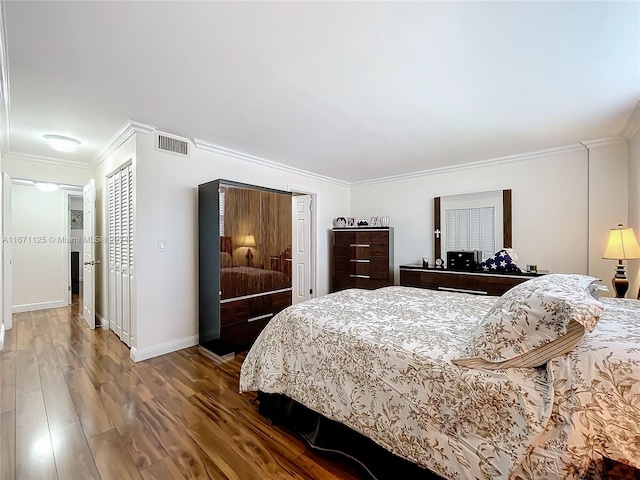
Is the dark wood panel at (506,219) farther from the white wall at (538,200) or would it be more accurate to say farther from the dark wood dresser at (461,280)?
the dark wood dresser at (461,280)

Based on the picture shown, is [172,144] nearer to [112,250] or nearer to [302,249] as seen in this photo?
[112,250]

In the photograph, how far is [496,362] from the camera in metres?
1.12

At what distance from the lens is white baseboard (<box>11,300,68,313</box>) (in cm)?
458

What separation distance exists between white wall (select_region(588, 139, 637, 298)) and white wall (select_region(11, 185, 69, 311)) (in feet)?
26.1

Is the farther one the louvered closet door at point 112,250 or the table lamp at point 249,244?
the louvered closet door at point 112,250

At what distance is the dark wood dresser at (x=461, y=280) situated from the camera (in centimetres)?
345

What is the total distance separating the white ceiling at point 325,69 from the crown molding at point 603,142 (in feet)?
0.41

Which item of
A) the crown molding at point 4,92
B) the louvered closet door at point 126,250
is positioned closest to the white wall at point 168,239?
the louvered closet door at point 126,250

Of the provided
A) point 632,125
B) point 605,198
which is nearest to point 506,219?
point 605,198

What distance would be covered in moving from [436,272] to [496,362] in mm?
3000

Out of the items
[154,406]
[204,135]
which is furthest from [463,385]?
[204,135]

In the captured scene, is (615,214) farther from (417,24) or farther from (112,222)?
(112,222)

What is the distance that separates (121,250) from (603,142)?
570 cm

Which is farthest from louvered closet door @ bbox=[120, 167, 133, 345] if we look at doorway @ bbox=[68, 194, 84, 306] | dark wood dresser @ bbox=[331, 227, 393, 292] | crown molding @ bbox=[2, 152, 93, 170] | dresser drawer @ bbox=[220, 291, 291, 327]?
doorway @ bbox=[68, 194, 84, 306]
